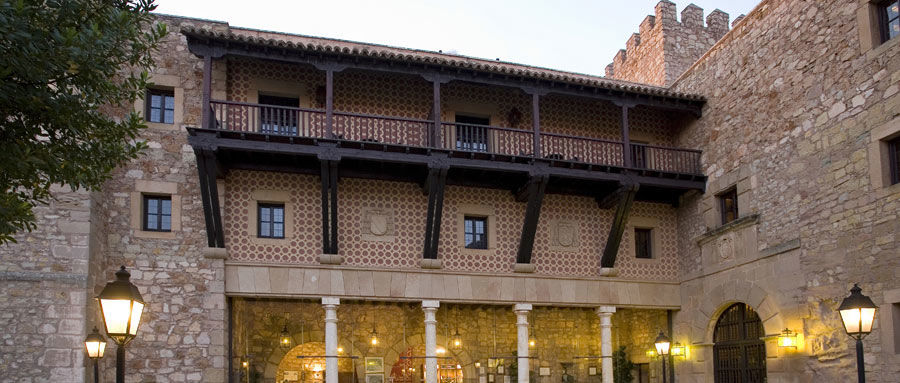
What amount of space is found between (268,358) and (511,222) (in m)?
6.55

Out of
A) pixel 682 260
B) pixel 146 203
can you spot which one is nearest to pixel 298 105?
pixel 146 203

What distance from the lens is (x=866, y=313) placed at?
905 centimetres

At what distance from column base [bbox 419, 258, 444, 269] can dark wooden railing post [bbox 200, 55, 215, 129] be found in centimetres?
490

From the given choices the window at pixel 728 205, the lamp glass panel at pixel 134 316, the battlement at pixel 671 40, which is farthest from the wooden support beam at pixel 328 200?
the battlement at pixel 671 40

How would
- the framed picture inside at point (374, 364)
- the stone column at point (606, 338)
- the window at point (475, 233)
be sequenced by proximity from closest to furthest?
the stone column at point (606, 338) → the window at point (475, 233) → the framed picture inside at point (374, 364)

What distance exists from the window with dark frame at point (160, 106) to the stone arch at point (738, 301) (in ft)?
37.7

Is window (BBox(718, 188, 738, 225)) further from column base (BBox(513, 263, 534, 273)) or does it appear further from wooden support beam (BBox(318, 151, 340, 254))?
wooden support beam (BBox(318, 151, 340, 254))

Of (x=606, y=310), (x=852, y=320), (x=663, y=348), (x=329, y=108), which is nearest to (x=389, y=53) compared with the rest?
(x=329, y=108)

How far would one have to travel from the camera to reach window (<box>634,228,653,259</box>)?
18.1 meters

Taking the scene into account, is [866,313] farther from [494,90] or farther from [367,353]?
[367,353]

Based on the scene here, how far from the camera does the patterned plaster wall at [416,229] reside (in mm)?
15656

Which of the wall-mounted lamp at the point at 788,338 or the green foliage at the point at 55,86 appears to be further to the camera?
the wall-mounted lamp at the point at 788,338

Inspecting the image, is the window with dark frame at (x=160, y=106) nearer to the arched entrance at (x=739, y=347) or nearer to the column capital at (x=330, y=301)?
the column capital at (x=330, y=301)

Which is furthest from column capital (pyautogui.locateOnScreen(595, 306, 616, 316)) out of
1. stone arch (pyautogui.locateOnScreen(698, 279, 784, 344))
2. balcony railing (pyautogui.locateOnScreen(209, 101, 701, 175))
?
balcony railing (pyautogui.locateOnScreen(209, 101, 701, 175))
